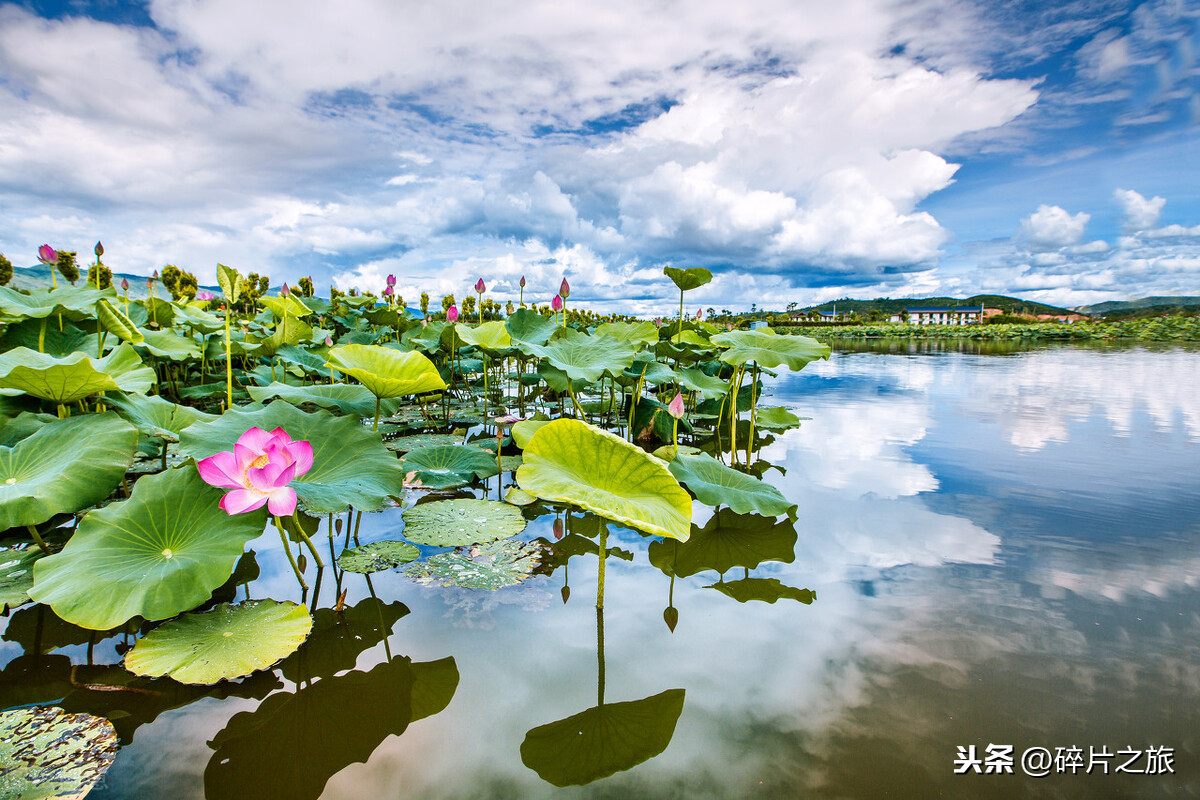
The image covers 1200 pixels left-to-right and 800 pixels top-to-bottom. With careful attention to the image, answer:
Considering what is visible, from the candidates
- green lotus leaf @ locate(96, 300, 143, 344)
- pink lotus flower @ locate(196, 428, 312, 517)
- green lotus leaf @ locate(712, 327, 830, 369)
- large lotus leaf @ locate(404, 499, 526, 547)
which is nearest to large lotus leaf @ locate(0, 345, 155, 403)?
green lotus leaf @ locate(96, 300, 143, 344)

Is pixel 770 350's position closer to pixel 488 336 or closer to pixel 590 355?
pixel 590 355

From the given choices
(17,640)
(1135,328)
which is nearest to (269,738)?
(17,640)

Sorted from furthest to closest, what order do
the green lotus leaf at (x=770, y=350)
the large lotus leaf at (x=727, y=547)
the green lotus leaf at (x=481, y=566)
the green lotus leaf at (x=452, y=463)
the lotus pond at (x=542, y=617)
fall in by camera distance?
the green lotus leaf at (x=770, y=350)
the green lotus leaf at (x=452, y=463)
the large lotus leaf at (x=727, y=547)
the green lotus leaf at (x=481, y=566)
the lotus pond at (x=542, y=617)

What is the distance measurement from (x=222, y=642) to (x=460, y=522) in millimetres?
815

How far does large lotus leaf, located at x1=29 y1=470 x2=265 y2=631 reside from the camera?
39.7 inches

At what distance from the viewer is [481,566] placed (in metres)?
1.55

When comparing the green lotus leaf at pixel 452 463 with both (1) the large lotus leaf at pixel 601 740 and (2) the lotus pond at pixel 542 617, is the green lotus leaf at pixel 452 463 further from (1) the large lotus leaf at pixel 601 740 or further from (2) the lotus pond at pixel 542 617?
(1) the large lotus leaf at pixel 601 740

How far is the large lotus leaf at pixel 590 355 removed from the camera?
2.42m

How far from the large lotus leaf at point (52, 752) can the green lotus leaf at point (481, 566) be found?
69 centimetres

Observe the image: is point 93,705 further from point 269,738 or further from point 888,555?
point 888,555

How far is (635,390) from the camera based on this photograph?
3115mm

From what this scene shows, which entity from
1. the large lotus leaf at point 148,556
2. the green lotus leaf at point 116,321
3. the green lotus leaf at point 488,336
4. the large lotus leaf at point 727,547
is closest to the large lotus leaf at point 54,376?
the green lotus leaf at point 116,321

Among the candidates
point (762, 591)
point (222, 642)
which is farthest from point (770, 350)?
point (222, 642)

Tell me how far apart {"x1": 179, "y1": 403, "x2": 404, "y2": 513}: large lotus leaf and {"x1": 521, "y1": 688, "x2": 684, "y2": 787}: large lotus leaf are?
73 cm
